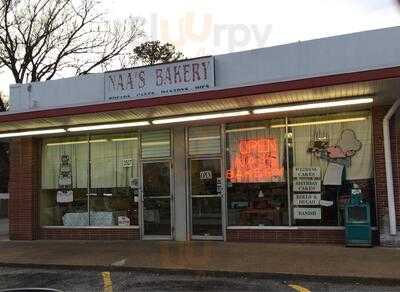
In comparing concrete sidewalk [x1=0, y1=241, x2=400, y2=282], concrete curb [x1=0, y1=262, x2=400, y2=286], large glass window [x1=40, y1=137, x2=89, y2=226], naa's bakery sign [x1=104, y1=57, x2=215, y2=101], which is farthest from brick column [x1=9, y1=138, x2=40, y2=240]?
concrete curb [x1=0, y1=262, x2=400, y2=286]

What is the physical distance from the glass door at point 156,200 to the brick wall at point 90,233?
1.47 ft

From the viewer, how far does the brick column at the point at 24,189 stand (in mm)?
16375

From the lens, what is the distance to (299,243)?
1333 centimetres

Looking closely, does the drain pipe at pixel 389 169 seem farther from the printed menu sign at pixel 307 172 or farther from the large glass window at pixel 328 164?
the printed menu sign at pixel 307 172

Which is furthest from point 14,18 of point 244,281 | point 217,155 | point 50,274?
point 244,281

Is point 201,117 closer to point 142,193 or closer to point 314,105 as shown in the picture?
point 314,105

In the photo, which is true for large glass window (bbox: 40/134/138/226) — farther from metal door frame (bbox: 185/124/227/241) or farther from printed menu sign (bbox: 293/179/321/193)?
printed menu sign (bbox: 293/179/321/193)

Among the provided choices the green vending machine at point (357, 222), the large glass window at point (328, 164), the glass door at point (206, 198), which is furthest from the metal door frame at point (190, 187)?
the green vending machine at point (357, 222)

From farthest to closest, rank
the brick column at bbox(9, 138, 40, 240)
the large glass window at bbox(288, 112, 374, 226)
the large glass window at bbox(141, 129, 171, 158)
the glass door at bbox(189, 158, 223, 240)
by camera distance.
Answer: the brick column at bbox(9, 138, 40, 240), the large glass window at bbox(141, 129, 171, 158), the glass door at bbox(189, 158, 223, 240), the large glass window at bbox(288, 112, 374, 226)

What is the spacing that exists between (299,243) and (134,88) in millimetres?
6071

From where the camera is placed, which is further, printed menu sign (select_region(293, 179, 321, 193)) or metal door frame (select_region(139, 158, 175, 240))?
metal door frame (select_region(139, 158, 175, 240))

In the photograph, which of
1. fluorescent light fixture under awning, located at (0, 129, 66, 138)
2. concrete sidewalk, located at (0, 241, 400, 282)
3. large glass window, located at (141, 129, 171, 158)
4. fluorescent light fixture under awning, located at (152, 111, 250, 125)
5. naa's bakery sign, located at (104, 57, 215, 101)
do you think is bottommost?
concrete sidewalk, located at (0, 241, 400, 282)

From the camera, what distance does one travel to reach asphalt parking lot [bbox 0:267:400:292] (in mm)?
9352

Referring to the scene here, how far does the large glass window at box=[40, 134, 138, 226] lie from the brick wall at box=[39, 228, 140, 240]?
197mm
